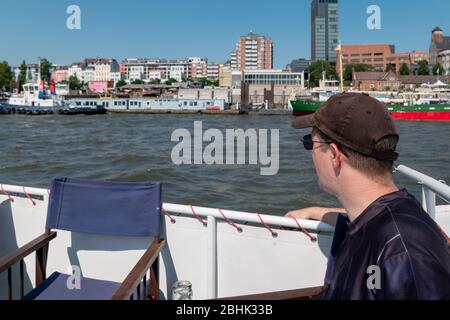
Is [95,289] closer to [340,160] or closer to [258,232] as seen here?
[258,232]

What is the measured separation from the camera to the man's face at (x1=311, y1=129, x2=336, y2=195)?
4.33 feet

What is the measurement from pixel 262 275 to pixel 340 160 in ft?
4.17

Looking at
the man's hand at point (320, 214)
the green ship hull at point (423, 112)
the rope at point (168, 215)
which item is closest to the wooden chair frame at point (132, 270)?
the rope at point (168, 215)

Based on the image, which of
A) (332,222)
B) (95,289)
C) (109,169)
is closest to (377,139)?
(332,222)

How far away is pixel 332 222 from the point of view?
2.04m

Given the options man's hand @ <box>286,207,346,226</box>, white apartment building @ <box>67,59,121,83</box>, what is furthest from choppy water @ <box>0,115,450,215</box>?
white apartment building @ <box>67,59,121,83</box>

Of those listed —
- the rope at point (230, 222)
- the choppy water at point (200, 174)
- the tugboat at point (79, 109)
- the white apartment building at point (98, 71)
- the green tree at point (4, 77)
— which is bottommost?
the choppy water at point (200, 174)

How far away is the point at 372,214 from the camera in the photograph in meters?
1.18

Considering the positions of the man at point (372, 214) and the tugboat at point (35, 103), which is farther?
the tugboat at point (35, 103)

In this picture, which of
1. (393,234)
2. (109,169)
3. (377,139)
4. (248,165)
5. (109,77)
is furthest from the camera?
(109,77)

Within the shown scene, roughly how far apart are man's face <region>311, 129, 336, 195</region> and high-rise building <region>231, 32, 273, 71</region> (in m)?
147

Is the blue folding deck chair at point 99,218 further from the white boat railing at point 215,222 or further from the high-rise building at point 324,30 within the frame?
the high-rise building at point 324,30

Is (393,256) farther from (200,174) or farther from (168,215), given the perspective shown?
(200,174)

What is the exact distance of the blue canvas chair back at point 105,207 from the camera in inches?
95.0
